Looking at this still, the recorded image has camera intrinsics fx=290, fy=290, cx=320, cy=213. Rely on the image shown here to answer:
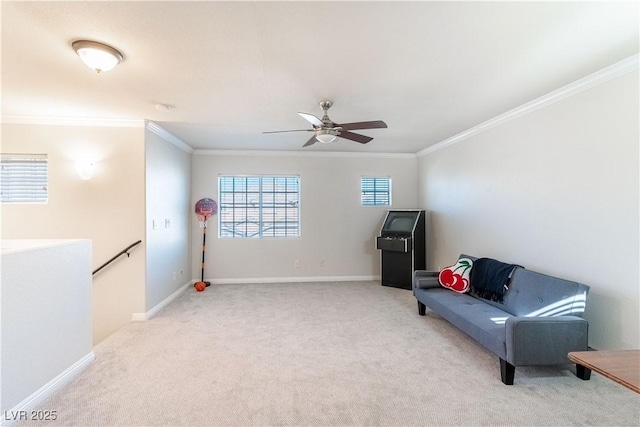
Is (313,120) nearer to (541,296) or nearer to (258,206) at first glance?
(541,296)

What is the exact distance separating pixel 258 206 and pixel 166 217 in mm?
1751

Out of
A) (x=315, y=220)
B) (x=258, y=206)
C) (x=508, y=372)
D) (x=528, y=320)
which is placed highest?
(x=258, y=206)

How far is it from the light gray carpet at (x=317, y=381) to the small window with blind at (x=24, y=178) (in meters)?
1.99

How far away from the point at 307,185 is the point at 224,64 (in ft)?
11.4

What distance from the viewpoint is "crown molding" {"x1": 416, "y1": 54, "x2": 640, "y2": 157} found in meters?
2.24

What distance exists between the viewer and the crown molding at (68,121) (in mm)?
3396

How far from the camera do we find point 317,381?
2277 mm

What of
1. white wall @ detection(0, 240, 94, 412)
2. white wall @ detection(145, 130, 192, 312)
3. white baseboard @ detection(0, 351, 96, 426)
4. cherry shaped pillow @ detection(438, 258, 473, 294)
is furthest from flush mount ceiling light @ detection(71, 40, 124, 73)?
cherry shaped pillow @ detection(438, 258, 473, 294)

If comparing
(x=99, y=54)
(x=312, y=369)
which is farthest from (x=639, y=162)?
(x=99, y=54)

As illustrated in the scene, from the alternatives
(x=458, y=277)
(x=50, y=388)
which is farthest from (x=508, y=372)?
(x=50, y=388)

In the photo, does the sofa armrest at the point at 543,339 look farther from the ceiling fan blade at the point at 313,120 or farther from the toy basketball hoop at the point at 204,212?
the toy basketball hoop at the point at 204,212

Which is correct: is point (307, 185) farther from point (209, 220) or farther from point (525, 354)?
point (525, 354)

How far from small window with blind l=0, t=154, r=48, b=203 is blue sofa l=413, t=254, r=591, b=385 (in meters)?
4.90

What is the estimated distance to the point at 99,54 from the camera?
193 centimetres
